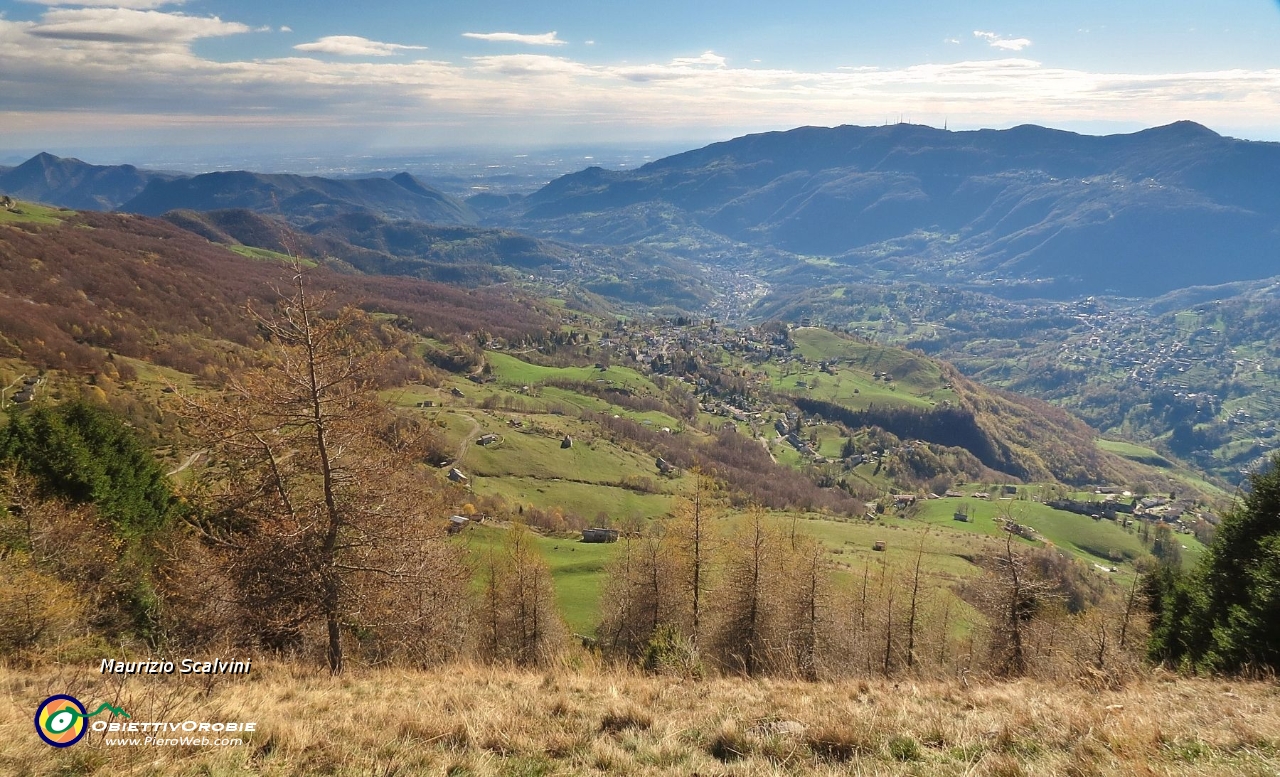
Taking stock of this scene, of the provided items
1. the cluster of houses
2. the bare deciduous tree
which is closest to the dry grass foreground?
the bare deciduous tree

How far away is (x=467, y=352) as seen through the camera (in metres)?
194

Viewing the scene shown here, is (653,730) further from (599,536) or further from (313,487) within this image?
(599,536)

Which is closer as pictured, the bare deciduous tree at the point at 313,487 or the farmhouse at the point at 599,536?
the bare deciduous tree at the point at 313,487

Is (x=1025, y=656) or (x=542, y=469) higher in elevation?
(x=1025, y=656)

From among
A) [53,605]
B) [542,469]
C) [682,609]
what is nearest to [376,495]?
[53,605]

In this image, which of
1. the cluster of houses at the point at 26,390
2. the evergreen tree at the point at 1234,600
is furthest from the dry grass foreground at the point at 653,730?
the cluster of houses at the point at 26,390

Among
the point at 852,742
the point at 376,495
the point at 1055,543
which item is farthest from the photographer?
the point at 1055,543

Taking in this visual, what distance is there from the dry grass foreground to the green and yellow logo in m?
0.15

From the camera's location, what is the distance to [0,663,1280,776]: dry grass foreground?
7028mm

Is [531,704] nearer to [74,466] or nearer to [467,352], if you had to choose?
[74,466]

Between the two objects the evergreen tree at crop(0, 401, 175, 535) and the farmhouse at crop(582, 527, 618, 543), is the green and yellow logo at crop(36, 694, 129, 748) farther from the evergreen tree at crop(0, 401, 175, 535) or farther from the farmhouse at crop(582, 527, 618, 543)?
the farmhouse at crop(582, 527, 618, 543)

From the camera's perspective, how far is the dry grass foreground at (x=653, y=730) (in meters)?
7.03

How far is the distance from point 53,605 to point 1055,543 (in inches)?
6362

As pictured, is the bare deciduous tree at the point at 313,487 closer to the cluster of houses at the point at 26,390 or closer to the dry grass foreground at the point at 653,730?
the dry grass foreground at the point at 653,730
